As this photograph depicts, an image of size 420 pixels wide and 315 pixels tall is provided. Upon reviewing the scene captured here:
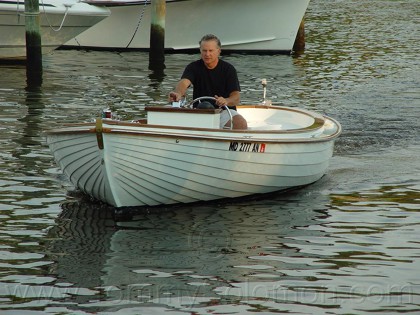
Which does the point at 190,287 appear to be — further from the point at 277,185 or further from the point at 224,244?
the point at 277,185

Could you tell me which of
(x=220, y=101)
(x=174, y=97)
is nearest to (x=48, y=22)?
(x=174, y=97)

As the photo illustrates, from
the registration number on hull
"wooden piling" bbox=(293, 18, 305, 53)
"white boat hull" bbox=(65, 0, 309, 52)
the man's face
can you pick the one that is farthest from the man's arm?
"wooden piling" bbox=(293, 18, 305, 53)

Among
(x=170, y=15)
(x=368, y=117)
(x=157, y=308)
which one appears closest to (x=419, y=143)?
(x=368, y=117)

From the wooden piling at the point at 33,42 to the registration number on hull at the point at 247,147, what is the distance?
10480mm

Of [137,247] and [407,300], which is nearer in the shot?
[407,300]

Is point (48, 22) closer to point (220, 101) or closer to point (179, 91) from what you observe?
point (179, 91)

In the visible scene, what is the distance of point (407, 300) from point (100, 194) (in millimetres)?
4124

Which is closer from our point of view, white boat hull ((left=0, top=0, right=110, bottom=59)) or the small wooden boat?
the small wooden boat

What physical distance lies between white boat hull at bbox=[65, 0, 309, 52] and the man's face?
15823 millimetres

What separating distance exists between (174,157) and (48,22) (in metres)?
14.1

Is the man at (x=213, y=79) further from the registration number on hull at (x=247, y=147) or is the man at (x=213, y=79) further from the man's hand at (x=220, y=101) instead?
the registration number on hull at (x=247, y=147)

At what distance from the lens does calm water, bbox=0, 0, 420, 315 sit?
876 centimetres

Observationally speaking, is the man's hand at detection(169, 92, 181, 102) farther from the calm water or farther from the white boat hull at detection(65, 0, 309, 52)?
the white boat hull at detection(65, 0, 309, 52)

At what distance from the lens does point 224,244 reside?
34.4ft
